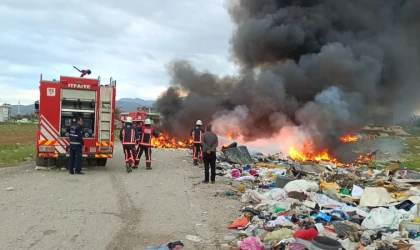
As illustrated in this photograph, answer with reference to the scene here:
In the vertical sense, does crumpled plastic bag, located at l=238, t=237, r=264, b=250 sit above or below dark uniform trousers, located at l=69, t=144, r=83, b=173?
below

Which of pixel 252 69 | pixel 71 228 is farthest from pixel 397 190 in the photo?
pixel 252 69

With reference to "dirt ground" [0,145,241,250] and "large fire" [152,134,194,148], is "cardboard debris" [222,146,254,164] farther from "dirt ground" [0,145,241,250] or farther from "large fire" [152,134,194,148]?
"large fire" [152,134,194,148]

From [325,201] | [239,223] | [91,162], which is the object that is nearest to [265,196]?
[325,201]

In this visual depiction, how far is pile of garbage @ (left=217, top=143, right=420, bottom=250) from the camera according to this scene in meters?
5.04

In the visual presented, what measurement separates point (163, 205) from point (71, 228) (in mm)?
2089

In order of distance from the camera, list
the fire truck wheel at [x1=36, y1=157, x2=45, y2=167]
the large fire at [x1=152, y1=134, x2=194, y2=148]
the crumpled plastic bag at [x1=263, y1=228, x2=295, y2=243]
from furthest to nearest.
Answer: the large fire at [x1=152, y1=134, x2=194, y2=148], the fire truck wheel at [x1=36, y1=157, x2=45, y2=167], the crumpled plastic bag at [x1=263, y1=228, x2=295, y2=243]

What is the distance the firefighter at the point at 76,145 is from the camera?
11188 mm

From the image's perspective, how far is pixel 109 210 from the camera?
22.7 ft

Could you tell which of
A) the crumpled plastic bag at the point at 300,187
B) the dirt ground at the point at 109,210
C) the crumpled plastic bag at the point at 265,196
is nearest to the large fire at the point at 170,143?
the dirt ground at the point at 109,210

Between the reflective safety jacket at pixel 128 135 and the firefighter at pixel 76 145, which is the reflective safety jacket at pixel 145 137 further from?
the firefighter at pixel 76 145

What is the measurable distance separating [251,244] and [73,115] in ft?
28.5

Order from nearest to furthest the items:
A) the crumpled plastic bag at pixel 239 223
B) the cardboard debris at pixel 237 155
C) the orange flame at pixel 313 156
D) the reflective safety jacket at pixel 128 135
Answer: the crumpled plastic bag at pixel 239 223, the reflective safety jacket at pixel 128 135, the cardboard debris at pixel 237 155, the orange flame at pixel 313 156

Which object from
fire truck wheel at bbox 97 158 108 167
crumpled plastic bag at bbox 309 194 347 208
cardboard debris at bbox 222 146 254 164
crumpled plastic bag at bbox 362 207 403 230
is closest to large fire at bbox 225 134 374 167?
cardboard debris at bbox 222 146 254 164

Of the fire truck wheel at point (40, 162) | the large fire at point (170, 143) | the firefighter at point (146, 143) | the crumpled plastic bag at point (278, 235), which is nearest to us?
the crumpled plastic bag at point (278, 235)
